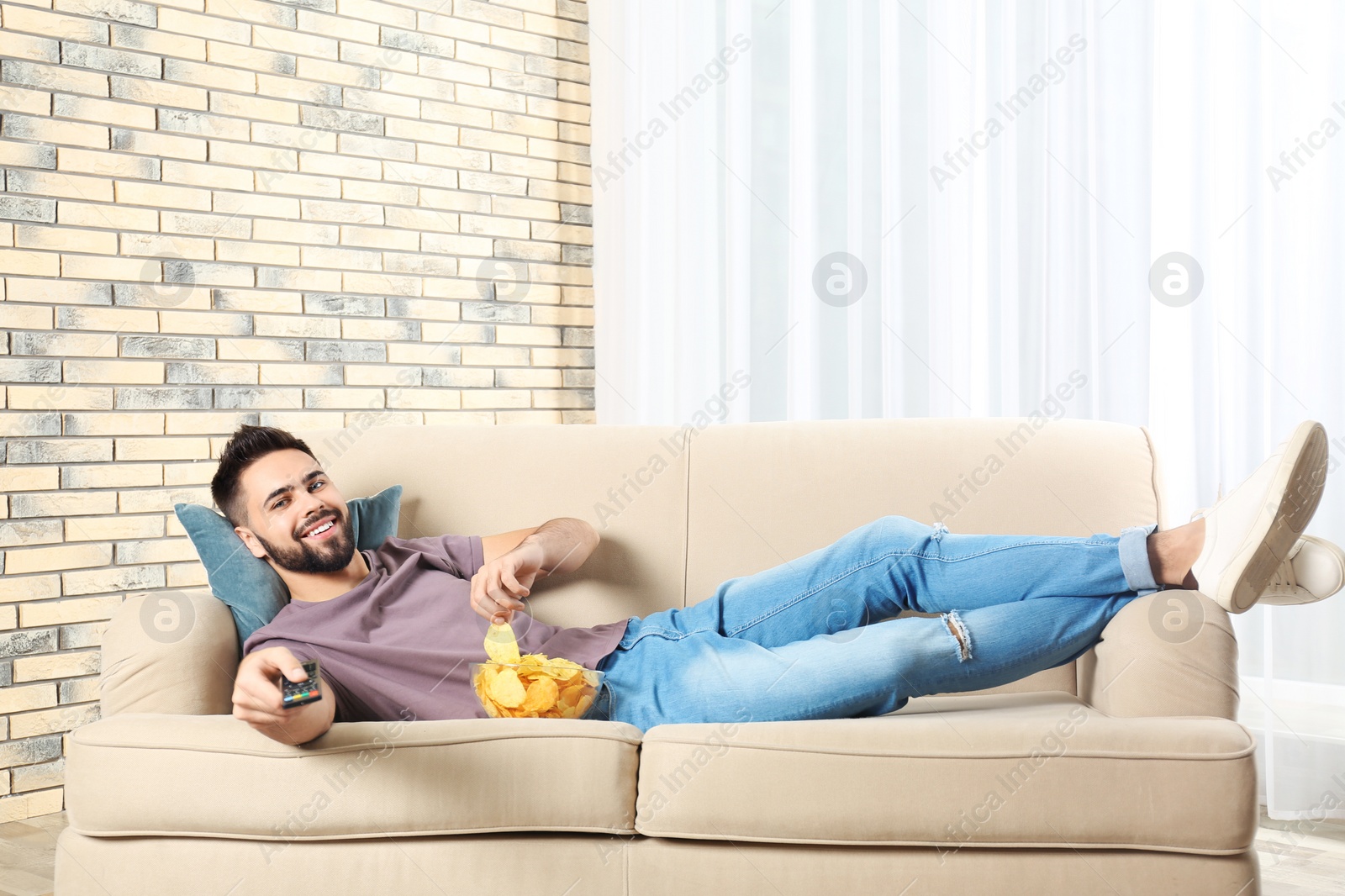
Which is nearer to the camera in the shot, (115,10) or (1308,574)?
(1308,574)

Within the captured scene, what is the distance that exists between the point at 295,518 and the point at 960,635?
3.71ft

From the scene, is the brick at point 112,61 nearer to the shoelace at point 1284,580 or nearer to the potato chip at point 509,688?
the potato chip at point 509,688

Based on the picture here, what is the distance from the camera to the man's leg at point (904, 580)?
1652 millimetres

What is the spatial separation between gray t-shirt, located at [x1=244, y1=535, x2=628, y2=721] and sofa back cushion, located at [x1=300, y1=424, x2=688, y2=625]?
0.10 metres

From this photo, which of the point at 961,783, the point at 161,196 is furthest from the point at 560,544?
the point at 161,196

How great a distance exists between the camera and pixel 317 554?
76.1 inches

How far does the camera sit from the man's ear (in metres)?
1.96

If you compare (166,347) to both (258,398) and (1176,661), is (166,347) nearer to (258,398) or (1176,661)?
(258,398)

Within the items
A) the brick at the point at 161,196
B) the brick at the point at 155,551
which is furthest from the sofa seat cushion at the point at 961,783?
the brick at the point at 161,196

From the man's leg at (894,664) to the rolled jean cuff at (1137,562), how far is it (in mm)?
34

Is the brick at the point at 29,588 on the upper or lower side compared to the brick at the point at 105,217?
lower

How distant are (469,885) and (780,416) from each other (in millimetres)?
2013

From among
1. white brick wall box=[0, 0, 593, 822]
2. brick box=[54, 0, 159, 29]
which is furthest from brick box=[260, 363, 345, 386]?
brick box=[54, 0, 159, 29]

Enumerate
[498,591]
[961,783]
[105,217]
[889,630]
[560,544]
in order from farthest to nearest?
[105,217] → [560,544] → [498,591] → [889,630] → [961,783]
